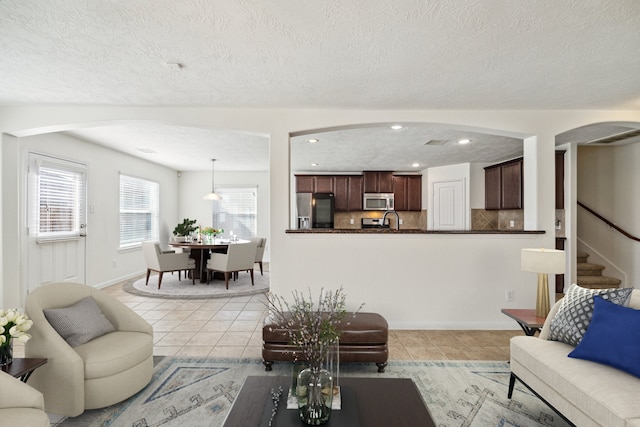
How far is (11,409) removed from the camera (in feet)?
4.98

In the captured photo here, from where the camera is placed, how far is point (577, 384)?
66.3 inches

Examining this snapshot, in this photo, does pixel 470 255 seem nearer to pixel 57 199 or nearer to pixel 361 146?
pixel 361 146

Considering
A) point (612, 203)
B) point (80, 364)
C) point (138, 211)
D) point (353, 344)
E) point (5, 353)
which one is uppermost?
point (612, 203)

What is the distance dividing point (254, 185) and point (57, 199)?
444cm

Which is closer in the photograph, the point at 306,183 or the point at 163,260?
the point at 163,260

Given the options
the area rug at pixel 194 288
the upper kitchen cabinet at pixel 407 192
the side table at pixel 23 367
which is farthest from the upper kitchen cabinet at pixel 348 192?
the side table at pixel 23 367

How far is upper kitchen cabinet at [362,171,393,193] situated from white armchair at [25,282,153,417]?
19.3 ft

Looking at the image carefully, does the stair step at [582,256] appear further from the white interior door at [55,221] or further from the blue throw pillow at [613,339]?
the white interior door at [55,221]

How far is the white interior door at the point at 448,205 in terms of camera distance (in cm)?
685

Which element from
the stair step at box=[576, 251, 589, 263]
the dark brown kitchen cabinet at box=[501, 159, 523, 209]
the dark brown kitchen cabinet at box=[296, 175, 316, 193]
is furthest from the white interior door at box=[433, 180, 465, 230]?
the dark brown kitchen cabinet at box=[296, 175, 316, 193]

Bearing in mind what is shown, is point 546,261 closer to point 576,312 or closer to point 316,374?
point 576,312

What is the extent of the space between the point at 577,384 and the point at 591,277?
4.57m

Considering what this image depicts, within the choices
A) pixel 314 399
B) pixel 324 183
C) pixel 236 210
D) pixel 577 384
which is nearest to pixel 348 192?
pixel 324 183

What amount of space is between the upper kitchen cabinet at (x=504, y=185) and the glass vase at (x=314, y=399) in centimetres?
518
